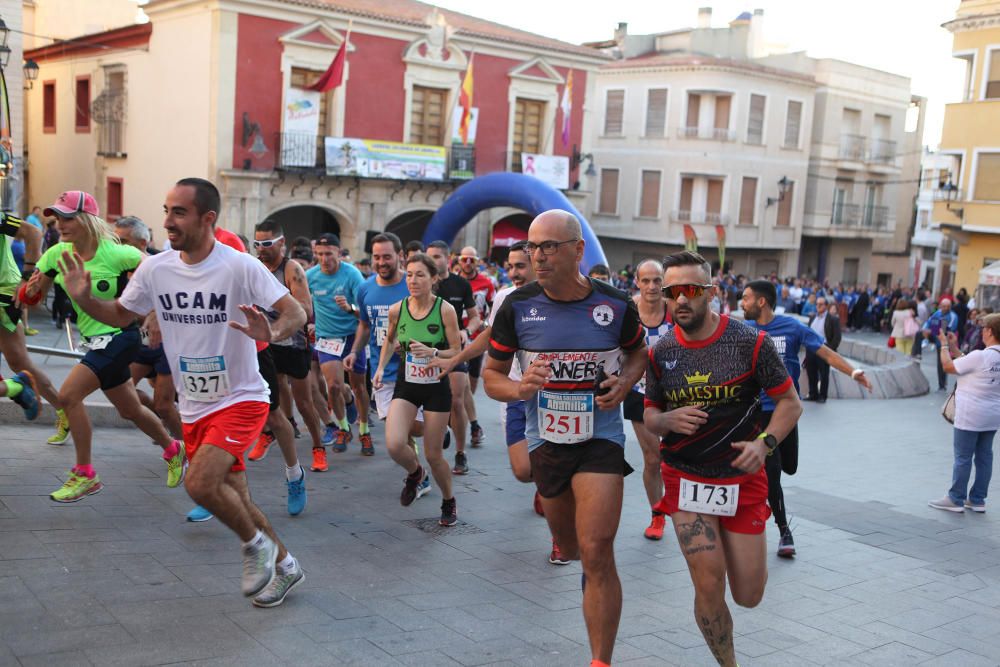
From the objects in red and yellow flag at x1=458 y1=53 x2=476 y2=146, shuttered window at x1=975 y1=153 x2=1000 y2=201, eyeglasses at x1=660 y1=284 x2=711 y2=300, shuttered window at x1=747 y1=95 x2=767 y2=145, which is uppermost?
shuttered window at x1=747 y1=95 x2=767 y2=145

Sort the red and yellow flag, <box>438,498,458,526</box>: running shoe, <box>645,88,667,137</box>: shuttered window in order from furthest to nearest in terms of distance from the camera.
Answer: <box>645,88,667,137</box>: shuttered window → the red and yellow flag → <box>438,498,458,526</box>: running shoe

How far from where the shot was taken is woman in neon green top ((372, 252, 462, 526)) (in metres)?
6.86

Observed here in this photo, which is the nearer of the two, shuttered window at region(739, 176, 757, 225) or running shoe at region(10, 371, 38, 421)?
running shoe at region(10, 371, 38, 421)

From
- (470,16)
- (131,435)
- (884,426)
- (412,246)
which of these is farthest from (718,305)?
(470,16)

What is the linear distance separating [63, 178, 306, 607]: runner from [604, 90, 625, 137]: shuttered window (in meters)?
37.5

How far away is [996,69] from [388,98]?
19297 mm

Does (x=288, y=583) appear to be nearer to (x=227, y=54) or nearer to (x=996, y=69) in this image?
(x=227, y=54)

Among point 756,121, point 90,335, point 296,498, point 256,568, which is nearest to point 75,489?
point 90,335

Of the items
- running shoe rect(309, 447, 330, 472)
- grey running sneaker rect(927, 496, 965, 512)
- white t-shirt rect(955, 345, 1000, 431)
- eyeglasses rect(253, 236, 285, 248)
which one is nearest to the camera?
eyeglasses rect(253, 236, 285, 248)

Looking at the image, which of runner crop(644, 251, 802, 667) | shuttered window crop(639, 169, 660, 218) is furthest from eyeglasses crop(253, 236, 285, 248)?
shuttered window crop(639, 169, 660, 218)

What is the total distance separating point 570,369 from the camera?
4.53 meters

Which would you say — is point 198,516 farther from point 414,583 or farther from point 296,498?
point 414,583

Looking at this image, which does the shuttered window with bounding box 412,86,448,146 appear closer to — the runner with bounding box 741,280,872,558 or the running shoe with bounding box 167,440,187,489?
the running shoe with bounding box 167,440,187,489

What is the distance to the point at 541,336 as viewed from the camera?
457 centimetres
